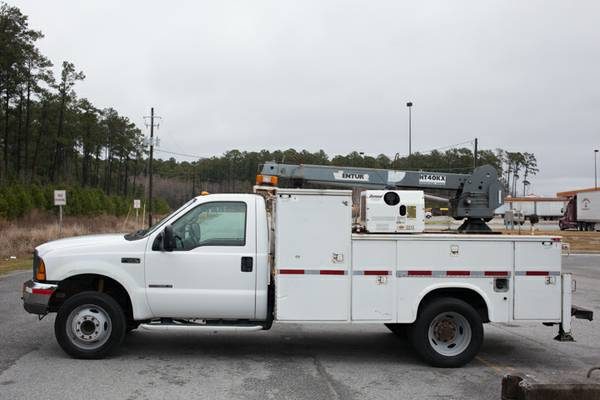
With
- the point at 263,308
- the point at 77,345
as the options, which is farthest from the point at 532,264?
the point at 77,345

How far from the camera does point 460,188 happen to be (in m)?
8.69

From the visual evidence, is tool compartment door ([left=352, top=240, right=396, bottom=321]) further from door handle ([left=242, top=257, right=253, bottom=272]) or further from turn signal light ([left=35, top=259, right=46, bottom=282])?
turn signal light ([left=35, top=259, right=46, bottom=282])

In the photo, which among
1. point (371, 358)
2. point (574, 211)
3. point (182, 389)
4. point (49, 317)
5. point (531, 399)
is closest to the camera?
point (531, 399)

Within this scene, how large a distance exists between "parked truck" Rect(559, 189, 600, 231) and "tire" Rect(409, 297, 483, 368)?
52976 mm

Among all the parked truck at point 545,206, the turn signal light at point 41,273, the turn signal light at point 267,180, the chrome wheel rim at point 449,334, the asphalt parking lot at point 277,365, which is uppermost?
the parked truck at point 545,206

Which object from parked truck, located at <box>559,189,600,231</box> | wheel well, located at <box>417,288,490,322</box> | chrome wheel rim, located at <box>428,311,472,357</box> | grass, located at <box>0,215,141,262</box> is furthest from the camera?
parked truck, located at <box>559,189,600,231</box>

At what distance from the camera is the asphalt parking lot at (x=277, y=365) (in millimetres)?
5973

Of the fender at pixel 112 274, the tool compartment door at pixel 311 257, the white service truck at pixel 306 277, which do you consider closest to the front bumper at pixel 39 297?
the white service truck at pixel 306 277

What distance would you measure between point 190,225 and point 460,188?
160 inches

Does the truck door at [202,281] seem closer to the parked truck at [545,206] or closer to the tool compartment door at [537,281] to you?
the tool compartment door at [537,281]

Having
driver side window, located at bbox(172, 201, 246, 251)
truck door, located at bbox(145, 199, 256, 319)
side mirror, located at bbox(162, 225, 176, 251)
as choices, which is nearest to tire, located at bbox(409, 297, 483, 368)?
truck door, located at bbox(145, 199, 256, 319)

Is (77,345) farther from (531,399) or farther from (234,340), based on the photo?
(531,399)

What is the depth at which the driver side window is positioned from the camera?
23.7 feet

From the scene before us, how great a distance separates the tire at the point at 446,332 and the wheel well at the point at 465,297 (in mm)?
88
